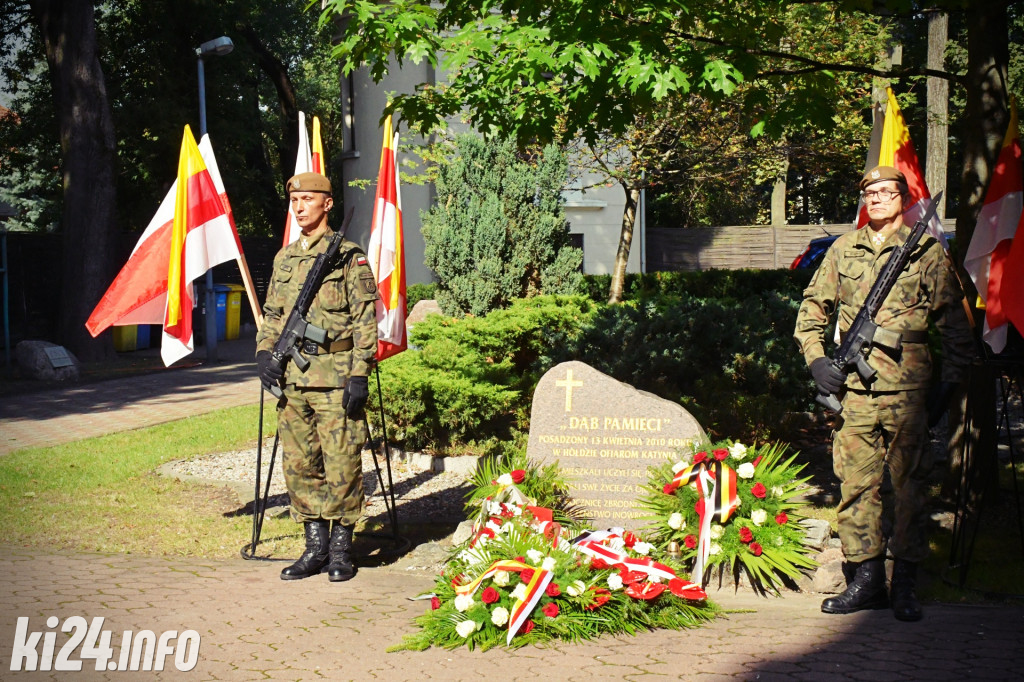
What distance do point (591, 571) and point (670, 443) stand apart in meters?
1.39

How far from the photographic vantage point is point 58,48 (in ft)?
61.7

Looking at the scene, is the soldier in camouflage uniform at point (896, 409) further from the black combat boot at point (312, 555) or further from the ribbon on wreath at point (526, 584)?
the black combat boot at point (312, 555)

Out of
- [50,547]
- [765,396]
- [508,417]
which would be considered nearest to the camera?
[50,547]

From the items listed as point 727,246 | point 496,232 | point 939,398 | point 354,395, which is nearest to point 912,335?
point 939,398

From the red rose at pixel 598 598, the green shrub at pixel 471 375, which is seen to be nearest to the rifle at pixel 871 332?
the red rose at pixel 598 598

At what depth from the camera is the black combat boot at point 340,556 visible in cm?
593

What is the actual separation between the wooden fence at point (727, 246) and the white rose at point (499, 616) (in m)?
28.5

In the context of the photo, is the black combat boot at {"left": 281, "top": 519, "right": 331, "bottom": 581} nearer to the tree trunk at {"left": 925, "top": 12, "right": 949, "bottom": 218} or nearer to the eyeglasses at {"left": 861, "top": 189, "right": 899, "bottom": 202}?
the eyeglasses at {"left": 861, "top": 189, "right": 899, "bottom": 202}

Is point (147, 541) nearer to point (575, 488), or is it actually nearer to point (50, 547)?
point (50, 547)

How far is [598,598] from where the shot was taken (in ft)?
16.1

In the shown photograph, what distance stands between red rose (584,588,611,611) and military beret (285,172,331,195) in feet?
9.36

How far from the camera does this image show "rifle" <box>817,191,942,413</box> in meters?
5.15

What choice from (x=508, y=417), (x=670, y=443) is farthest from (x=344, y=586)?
(x=508, y=417)

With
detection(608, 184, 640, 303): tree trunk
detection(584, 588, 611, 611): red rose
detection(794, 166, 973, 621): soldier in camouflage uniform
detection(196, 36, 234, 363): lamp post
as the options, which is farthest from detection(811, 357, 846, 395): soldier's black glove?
detection(196, 36, 234, 363): lamp post
